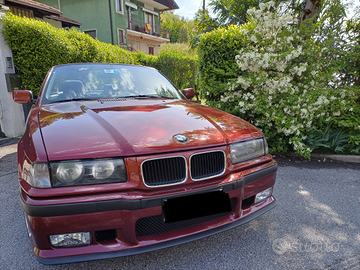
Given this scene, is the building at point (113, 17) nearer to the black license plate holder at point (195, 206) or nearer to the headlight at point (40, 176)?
the headlight at point (40, 176)

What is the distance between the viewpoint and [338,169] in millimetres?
3795

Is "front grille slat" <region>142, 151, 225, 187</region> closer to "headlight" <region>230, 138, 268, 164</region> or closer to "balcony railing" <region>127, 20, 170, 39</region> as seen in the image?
"headlight" <region>230, 138, 268, 164</region>

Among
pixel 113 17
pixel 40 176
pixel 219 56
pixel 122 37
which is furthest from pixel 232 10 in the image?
pixel 122 37

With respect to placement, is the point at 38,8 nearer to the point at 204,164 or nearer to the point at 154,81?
the point at 154,81

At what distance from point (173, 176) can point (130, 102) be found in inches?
44.0

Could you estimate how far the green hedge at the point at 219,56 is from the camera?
16.1 feet

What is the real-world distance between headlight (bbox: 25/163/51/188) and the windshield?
3.89ft

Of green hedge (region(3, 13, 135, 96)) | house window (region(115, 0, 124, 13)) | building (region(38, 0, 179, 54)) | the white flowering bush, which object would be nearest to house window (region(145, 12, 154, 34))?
Answer: building (region(38, 0, 179, 54))

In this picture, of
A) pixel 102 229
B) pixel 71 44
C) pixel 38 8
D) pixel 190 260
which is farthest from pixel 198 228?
pixel 38 8

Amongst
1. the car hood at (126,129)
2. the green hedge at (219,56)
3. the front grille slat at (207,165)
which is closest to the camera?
the car hood at (126,129)

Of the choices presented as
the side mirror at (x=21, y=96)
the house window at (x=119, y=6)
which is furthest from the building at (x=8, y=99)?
the house window at (x=119, y=6)

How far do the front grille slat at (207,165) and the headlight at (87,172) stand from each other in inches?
18.1

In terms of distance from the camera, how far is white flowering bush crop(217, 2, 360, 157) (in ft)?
12.9

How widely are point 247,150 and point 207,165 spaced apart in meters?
0.45
